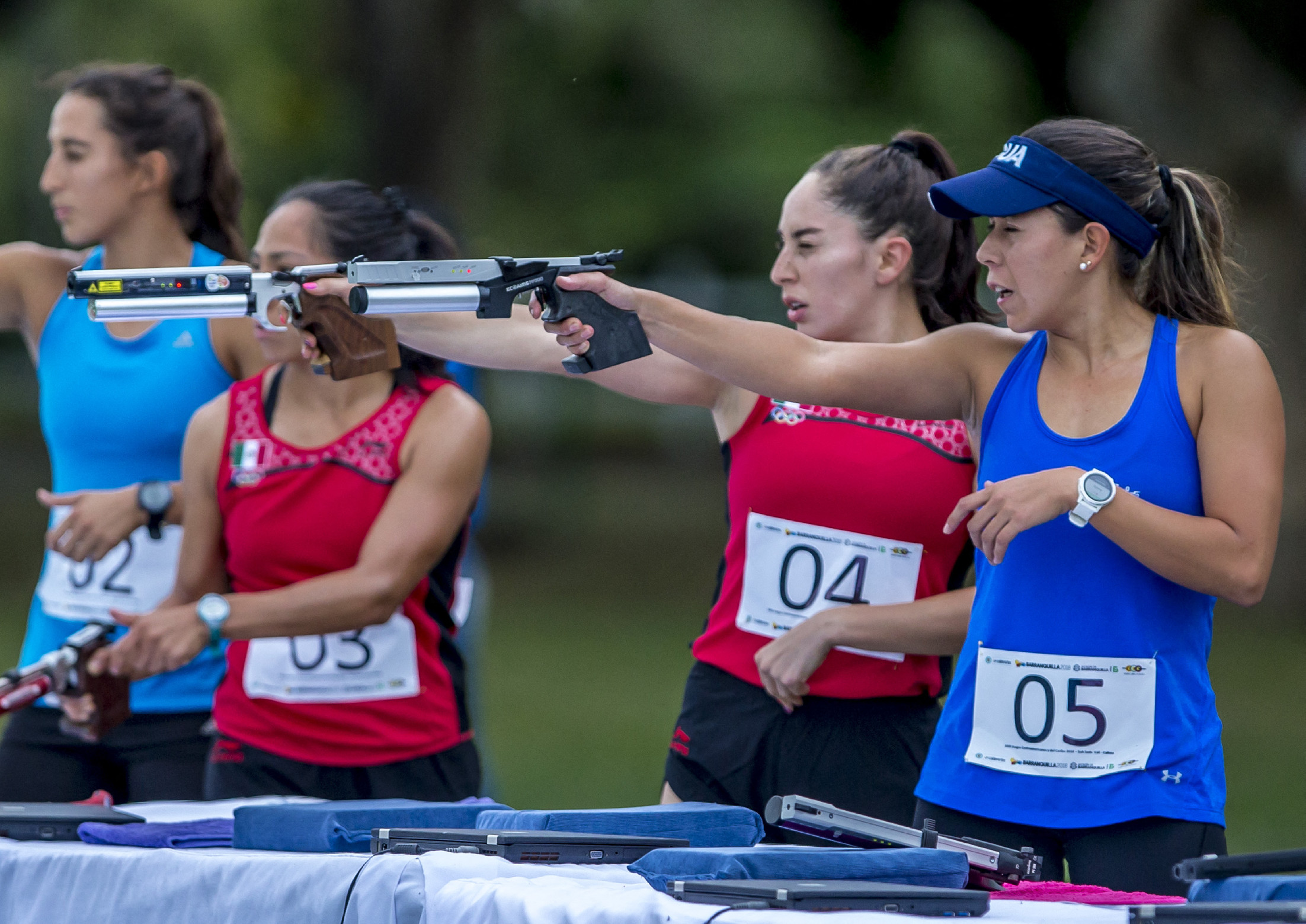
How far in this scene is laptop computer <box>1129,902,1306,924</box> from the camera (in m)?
1.85

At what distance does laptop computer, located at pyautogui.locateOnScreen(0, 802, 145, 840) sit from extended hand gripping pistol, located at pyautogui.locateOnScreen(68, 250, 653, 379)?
921 millimetres

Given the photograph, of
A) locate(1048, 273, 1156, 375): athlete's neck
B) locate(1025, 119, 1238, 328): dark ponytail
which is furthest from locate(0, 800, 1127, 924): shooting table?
locate(1025, 119, 1238, 328): dark ponytail

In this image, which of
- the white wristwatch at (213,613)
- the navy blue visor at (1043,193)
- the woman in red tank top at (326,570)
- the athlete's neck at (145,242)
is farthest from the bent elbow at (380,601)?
the navy blue visor at (1043,193)

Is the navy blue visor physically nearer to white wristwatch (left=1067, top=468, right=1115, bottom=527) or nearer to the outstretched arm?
the outstretched arm

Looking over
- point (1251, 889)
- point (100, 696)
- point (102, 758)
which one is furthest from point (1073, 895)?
point (102, 758)

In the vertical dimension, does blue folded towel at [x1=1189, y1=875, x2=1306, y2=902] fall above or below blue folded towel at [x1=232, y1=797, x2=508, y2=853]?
above

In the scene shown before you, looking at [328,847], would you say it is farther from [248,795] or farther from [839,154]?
[839,154]

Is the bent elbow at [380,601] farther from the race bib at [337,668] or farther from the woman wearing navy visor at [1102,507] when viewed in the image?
the woman wearing navy visor at [1102,507]

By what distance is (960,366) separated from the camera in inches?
124

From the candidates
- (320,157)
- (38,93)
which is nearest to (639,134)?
(320,157)

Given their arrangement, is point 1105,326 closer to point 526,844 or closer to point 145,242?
point 526,844

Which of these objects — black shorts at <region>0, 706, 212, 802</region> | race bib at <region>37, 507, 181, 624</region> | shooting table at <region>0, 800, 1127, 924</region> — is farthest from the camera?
race bib at <region>37, 507, 181, 624</region>

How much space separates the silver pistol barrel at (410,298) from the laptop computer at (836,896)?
116cm

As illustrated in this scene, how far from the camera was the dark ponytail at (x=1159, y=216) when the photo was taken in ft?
9.54
